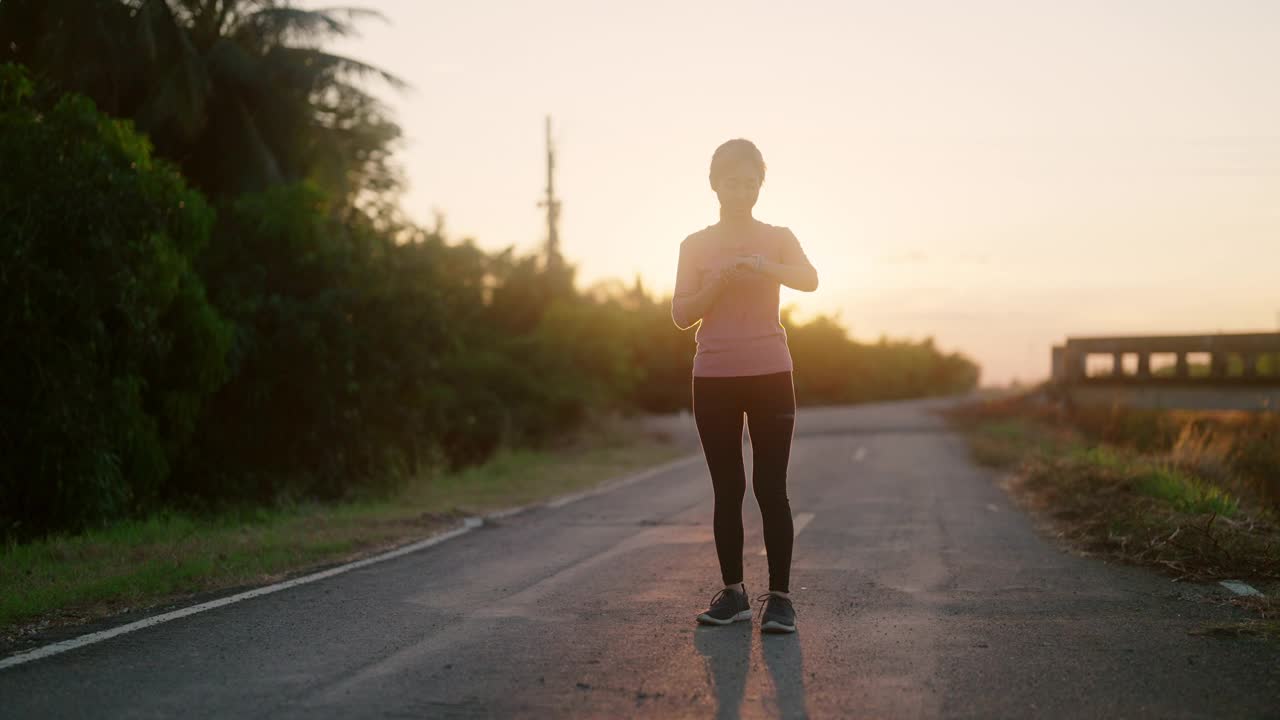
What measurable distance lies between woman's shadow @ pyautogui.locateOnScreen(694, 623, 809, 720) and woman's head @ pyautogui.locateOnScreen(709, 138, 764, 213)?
1904 millimetres

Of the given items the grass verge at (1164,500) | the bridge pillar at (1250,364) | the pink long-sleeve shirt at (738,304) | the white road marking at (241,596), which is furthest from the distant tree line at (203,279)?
the bridge pillar at (1250,364)

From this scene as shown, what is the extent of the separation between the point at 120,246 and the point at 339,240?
447 cm

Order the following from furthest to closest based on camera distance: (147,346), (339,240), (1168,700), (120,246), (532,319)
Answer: (532,319) → (339,240) → (147,346) → (120,246) → (1168,700)

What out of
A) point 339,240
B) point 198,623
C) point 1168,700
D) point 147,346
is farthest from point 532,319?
point 1168,700

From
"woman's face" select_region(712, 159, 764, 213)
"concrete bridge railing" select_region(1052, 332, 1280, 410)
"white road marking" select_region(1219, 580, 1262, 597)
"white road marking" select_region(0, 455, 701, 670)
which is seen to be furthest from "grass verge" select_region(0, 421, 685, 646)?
"concrete bridge railing" select_region(1052, 332, 1280, 410)

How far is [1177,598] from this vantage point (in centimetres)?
551

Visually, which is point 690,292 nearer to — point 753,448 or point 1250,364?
point 753,448

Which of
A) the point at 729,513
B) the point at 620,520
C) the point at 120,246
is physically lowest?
the point at 620,520

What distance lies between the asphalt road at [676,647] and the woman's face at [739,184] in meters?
1.93

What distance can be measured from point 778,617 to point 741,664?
0.59 m

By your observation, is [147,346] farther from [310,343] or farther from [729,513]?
[729,513]

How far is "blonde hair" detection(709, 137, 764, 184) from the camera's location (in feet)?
16.2

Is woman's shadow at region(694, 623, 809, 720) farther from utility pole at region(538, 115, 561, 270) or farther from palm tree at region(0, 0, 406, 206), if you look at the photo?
utility pole at region(538, 115, 561, 270)

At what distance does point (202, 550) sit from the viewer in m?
7.71
